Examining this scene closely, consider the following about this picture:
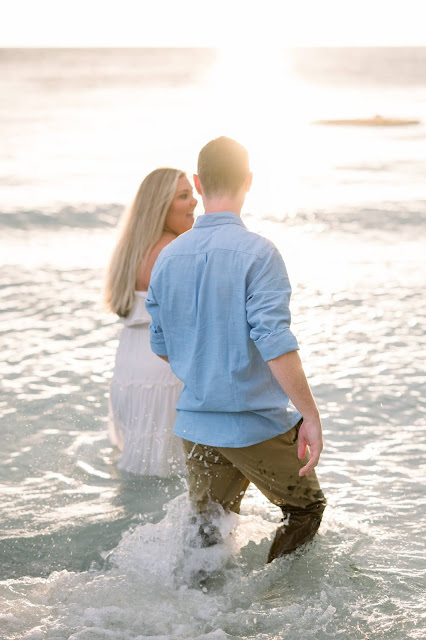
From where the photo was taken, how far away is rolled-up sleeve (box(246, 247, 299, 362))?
299cm

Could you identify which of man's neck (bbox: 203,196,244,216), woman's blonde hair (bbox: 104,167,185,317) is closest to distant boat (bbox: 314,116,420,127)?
woman's blonde hair (bbox: 104,167,185,317)

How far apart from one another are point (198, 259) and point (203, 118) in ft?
125

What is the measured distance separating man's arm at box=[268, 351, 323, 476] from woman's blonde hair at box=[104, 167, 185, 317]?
5.77ft

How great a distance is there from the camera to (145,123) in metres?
37.2

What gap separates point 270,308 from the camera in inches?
119

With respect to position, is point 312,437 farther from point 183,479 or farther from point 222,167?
point 183,479

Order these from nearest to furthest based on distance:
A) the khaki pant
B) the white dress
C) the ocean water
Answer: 1. the khaki pant
2. the ocean water
3. the white dress

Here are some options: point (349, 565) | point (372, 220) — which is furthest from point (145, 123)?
point (349, 565)

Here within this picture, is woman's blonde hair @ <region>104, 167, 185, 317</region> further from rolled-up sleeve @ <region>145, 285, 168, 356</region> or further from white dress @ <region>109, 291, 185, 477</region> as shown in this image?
rolled-up sleeve @ <region>145, 285, 168, 356</region>

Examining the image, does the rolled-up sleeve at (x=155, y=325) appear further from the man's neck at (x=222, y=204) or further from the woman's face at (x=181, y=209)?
the woman's face at (x=181, y=209)

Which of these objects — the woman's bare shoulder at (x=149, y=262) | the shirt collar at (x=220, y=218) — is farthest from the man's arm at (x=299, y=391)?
the woman's bare shoulder at (x=149, y=262)

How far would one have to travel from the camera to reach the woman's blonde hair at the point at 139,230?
4613 mm

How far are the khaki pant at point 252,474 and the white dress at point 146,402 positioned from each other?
1293 mm

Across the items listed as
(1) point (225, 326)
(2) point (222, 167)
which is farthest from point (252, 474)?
(2) point (222, 167)
